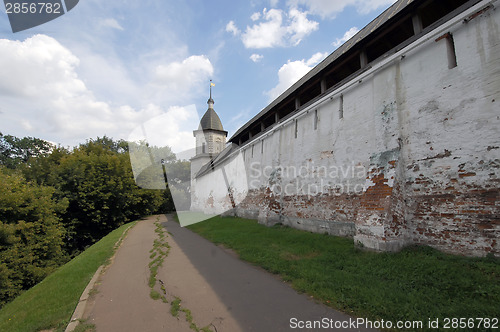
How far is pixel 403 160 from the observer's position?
5781 millimetres

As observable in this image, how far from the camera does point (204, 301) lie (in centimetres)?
396

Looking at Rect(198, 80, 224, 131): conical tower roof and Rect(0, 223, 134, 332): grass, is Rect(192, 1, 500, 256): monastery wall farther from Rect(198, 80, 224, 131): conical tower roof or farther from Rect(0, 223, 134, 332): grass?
Rect(198, 80, 224, 131): conical tower roof

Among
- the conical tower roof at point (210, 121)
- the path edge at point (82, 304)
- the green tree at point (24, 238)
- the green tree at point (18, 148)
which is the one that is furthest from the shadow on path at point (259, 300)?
the green tree at point (18, 148)

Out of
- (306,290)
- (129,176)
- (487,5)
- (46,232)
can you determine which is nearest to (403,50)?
(487,5)

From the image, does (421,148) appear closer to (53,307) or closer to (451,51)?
(451,51)

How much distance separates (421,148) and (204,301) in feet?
19.8

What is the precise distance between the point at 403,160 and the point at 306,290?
4253 millimetres

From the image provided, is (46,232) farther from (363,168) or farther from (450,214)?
(450,214)

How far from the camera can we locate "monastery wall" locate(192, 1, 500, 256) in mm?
4461

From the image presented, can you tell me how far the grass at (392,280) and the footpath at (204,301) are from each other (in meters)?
0.36

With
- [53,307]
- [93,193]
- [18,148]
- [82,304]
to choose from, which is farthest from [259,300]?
[18,148]

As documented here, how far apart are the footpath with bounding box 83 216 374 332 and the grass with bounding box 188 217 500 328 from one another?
1.19ft

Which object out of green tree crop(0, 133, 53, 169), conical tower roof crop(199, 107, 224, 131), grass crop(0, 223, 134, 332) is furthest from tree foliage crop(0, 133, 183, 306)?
green tree crop(0, 133, 53, 169)

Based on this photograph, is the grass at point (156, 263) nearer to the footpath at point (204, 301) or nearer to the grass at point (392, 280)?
the footpath at point (204, 301)
